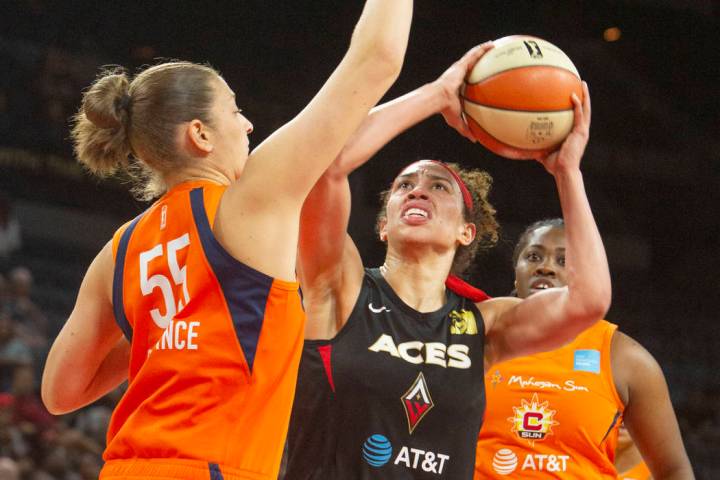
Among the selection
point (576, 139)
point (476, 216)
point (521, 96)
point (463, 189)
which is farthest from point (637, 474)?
point (521, 96)

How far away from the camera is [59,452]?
6.67 metres

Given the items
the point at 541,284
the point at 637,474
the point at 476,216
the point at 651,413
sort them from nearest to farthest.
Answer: the point at 476,216 < the point at 651,413 < the point at 541,284 < the point at 637,474

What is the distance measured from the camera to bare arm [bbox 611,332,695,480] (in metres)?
3.54

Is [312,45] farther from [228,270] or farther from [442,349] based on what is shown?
[228,270]

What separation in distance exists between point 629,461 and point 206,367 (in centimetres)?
292

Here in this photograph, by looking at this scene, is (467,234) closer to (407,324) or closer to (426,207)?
(426,207)

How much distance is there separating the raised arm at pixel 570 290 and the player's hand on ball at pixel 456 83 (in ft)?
0.98

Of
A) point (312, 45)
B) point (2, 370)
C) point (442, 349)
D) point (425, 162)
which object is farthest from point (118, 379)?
point (312, 45)

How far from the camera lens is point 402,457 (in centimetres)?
268

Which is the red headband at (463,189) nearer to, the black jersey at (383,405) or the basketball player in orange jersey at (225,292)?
the black jersey at (383,405)

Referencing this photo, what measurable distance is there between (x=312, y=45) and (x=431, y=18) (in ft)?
5.79

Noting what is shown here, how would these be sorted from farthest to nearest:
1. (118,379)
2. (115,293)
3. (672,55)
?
(672,55) → (118,379) → (115,293)

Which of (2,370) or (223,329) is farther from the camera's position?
(2,370)

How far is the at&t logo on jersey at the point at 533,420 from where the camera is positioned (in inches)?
135
